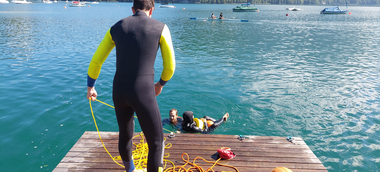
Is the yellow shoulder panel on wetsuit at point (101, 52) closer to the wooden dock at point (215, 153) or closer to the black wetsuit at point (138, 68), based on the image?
the black wetsuit at point (138, 68)

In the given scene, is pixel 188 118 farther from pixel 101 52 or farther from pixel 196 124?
pixel 101 52

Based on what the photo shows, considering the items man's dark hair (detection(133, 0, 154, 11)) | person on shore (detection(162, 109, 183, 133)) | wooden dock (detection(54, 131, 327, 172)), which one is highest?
man's dark hair (detection(133, 0, 154, 11))

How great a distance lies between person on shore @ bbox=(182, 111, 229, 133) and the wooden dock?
150 cm

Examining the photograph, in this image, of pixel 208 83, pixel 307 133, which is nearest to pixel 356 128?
pixel 307 133

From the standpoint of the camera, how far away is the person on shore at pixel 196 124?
6863 mm

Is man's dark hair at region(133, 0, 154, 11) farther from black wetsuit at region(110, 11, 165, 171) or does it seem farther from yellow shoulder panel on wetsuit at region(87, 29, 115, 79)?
yellow shoulder panel on wetsuit at region(87, 29, 115, 79)

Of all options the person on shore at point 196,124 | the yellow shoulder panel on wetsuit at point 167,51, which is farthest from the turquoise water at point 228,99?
the yellow shoulder panel on wetsuit at point 167,51

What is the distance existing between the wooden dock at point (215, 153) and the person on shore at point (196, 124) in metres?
1.50

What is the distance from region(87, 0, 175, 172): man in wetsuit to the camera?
2.55 m

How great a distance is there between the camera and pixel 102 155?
14.9 ft

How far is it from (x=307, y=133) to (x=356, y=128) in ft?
5.87

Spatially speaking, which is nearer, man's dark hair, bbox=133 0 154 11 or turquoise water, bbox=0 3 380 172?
man's dark hair, bbox=133 0 154 11

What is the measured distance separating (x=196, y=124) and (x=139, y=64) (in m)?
4.79

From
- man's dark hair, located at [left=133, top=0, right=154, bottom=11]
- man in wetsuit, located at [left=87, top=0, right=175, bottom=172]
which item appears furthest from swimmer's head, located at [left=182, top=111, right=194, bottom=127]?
man's dark hair, located at [left=133, top=0, right=154, bottom=11]
